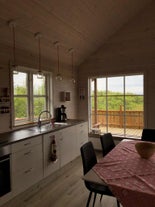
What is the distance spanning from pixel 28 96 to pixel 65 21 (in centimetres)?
159

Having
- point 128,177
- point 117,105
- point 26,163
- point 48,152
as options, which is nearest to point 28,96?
point 48,152

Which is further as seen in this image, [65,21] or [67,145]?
[67,145]

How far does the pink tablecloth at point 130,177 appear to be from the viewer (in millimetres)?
1301

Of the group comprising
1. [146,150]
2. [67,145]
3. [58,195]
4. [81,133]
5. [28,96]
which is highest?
[28,96]

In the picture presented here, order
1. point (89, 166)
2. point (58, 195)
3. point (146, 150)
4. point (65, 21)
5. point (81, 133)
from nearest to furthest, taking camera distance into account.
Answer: point (146, 150), point (89, 166), point (58, 195), point (65, 21), point (81, 133)

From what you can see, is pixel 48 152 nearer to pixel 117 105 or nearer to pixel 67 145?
pixel 67 145

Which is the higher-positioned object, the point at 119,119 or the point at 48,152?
the point at 119,119

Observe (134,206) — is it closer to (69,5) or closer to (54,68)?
(69,5)

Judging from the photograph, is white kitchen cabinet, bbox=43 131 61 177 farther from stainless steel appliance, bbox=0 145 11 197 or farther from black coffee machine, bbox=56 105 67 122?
black coffee machine, bbox=56 105 67 122

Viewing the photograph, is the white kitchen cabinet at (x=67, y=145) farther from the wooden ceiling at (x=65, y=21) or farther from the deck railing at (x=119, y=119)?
the wooden ceiling at (x=65, y=21)

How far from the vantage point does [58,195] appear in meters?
2.69

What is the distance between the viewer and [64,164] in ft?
11.5

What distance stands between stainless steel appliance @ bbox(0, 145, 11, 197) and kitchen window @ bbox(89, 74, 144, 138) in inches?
114

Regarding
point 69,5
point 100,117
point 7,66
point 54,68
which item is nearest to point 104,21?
point 69,5
